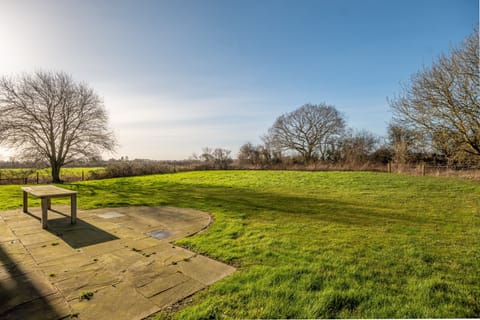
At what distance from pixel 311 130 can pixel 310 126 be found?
580 millimetres

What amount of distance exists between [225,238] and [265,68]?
11034 millimetres

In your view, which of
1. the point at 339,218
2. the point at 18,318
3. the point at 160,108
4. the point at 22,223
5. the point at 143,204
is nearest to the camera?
the point at 18,318

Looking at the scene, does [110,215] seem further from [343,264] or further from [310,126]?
[310,126]

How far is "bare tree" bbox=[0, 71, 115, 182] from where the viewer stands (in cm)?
1575

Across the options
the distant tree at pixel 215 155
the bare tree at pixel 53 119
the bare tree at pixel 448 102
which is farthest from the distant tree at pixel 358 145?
the bare tree at pixel 53 119

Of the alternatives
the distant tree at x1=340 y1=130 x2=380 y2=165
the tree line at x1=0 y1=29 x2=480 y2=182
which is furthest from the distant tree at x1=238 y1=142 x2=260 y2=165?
the distant tree at x1=340 y1=130 x2=380 y2=165

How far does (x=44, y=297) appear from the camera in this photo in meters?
2.23

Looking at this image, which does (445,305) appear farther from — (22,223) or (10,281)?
(22,223)

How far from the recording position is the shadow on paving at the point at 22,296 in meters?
1.97

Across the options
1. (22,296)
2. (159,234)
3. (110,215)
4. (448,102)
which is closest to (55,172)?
(110,215)

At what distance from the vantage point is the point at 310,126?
31.1 metres

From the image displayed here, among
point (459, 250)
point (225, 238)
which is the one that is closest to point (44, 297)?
point (225, 238)

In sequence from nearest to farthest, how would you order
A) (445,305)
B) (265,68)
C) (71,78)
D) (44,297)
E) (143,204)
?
(445,305) → (44,297) → (143,204) → (265,68) → (71,78)

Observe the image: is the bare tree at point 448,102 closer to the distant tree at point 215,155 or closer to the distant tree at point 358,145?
the distant tree at point 358,145
